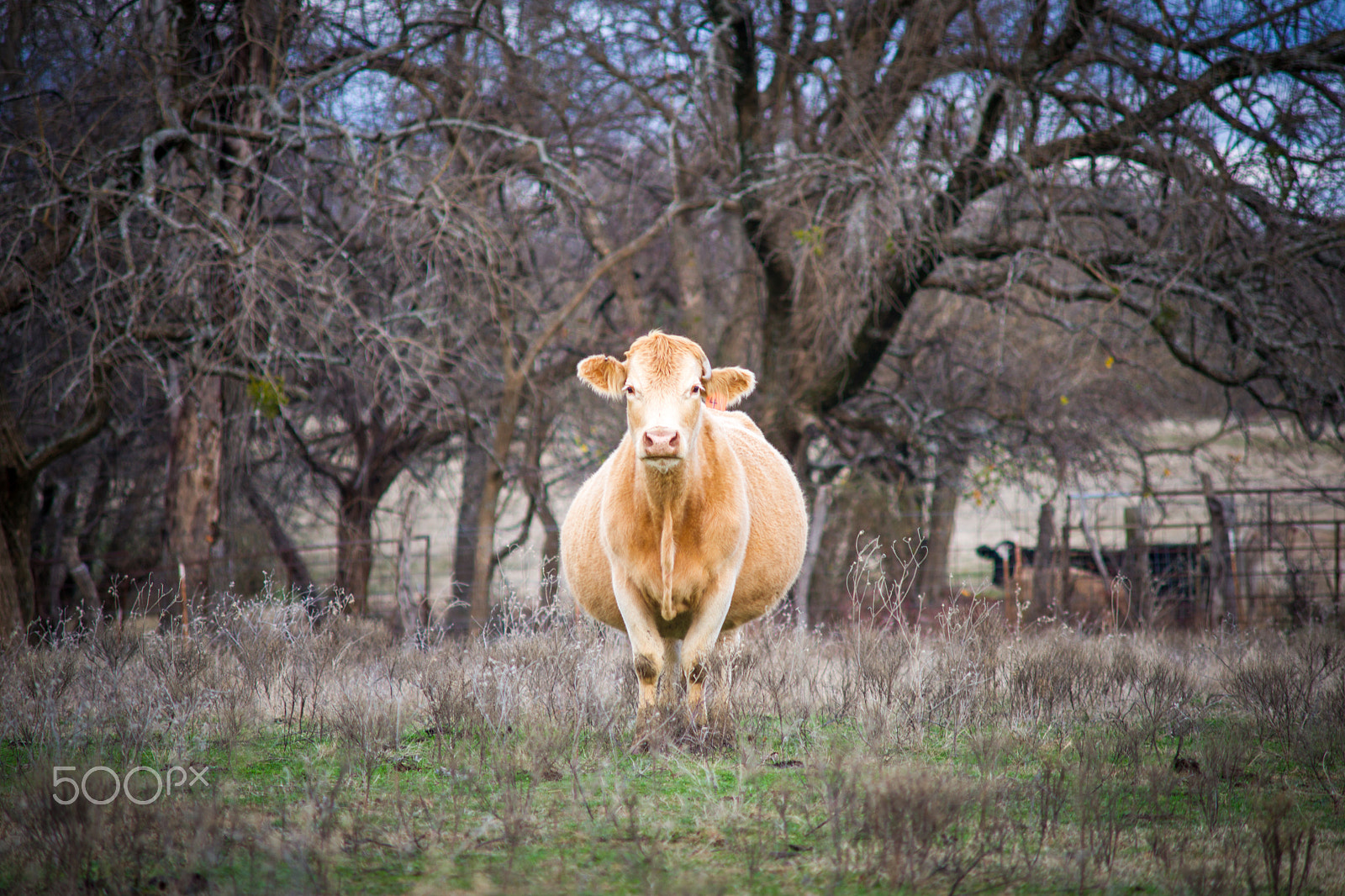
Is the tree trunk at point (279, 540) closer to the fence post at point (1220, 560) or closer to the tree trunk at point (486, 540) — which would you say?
the tree trunk at point (486, 540)

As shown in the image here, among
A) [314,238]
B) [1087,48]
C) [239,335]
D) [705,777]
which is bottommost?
[705,777]

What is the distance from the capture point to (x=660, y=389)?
4.48 meters

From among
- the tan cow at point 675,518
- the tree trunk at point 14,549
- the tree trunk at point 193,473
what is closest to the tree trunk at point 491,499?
the tree trunk at point 193,473

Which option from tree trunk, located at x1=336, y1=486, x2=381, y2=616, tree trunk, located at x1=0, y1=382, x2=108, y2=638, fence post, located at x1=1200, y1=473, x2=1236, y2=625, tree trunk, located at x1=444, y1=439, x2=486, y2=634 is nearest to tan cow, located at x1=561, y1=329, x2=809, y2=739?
tree trunk, located at x1=0, y1=382, x2=108, y2=638

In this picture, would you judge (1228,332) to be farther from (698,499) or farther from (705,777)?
(705,777)

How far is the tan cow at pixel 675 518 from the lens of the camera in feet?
14.8

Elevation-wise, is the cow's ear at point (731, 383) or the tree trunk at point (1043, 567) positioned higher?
the cow's ear at point (731, 383)

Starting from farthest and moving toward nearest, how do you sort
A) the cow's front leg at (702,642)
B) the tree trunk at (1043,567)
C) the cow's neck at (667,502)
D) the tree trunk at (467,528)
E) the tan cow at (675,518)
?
the tree trunk at (467,528) → the tree trunk at (1043,567) → the cow's front leg at (702,642) → the cow's neck at (667,502) → the tan cow at (675,518)

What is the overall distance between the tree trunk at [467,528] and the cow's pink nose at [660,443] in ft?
30.0

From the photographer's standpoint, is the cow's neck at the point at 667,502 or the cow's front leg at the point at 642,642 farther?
the cow's front leg at the point at 642,642

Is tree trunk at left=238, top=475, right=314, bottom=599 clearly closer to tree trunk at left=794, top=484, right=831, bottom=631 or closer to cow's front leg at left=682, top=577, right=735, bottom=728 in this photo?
tree trunk at left=794, top=484, right=831, bottom=631

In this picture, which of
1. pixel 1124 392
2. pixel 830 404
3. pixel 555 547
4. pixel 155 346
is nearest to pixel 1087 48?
pixel 830 404

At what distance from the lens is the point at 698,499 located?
4859 mm

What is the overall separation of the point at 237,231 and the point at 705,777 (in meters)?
6.14
